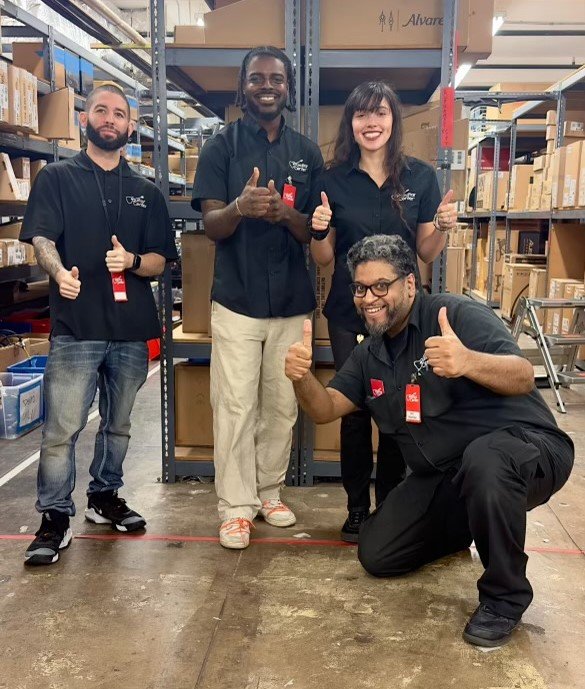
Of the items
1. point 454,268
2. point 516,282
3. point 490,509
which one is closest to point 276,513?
point 490,509

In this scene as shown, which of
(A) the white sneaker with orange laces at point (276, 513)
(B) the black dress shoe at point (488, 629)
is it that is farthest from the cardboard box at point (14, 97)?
(B) the black dress shoe at point (488, 629)

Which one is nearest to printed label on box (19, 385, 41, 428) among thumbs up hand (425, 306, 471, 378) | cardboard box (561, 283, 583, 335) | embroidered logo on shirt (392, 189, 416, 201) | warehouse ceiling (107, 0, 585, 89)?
embroidered logo on shirt (392, 189, 416, 201)

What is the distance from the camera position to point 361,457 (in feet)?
8.91

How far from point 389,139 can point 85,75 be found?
4.77m

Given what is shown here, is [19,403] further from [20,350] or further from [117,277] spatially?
[117,277]

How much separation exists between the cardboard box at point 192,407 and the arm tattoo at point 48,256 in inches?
42.8

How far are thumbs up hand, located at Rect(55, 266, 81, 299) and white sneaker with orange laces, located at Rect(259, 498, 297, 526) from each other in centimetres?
121

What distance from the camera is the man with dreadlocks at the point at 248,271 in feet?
8.93

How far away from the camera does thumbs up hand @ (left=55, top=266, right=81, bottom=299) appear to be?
2.40 m

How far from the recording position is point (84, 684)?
1.88 m

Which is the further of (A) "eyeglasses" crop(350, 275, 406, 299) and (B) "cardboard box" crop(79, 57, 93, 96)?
(B) "cardboard box" crop(79, 57, 93, 96)

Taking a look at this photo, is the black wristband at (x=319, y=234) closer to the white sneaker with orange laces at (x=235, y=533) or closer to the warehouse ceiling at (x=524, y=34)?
the white sneaker with orange laces at (x=235, y=533)

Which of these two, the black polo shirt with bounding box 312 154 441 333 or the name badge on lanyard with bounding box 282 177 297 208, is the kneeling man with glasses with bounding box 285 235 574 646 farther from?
the name badge on lanyard with bounding box 282 177 297 208

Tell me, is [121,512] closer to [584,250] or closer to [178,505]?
[178,505]
